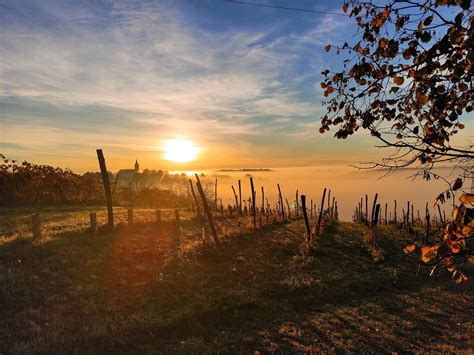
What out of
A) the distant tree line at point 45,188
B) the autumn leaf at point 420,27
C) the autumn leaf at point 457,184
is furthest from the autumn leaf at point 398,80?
the distant tree line at point 45,188

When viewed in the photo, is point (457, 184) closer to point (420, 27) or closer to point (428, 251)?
point (428, 251)

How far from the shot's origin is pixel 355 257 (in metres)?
17.7

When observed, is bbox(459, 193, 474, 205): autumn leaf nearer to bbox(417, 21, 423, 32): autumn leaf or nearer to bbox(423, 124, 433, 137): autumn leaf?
bbox(423, 124, 433, 137): autumn leaf

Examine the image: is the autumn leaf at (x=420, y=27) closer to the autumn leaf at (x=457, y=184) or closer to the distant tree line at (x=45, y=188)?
the autumn leaf at (x=457, y=184)

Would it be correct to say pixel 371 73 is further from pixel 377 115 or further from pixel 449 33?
pixel 449 33

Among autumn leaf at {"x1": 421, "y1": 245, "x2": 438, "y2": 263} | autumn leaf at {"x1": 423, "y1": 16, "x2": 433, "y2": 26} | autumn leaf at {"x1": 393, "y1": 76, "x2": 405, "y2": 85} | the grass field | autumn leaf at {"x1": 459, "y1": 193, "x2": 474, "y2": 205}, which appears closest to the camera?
autumn leaf at {"x1": 459, "y1": 193, "x2": 474, "y2": 205}

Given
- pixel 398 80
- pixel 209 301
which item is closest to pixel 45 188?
pixel 209 301

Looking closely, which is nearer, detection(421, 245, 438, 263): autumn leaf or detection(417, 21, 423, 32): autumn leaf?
detection(421, 245, 438, 263): autumn leaf

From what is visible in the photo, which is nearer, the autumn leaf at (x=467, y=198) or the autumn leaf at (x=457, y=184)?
the autumn leaf at (x=467, y=198)

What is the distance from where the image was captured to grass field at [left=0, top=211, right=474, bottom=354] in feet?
27.9

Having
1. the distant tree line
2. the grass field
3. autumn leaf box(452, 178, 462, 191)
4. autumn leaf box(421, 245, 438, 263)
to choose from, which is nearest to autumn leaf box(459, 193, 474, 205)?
autumn leaf box(452, 178, 462, 191)

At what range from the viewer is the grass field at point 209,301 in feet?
27.9

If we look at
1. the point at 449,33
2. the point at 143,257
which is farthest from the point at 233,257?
the point at 449,33

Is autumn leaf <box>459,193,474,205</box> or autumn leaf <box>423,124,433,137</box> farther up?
autumn leaf <box>423,124,433,137</box>
